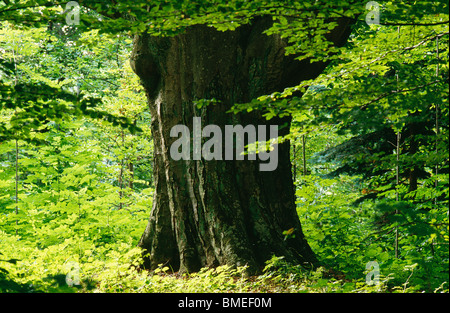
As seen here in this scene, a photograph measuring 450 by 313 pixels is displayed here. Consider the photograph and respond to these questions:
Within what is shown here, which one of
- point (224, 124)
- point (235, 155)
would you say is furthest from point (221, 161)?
point (224, 124)

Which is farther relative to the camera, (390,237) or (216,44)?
(390,237)

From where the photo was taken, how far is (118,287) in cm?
425

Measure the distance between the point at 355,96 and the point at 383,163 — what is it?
852 millimetres

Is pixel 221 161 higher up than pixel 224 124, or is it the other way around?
pixel 224 124

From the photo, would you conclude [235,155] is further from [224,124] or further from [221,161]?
[224,124]

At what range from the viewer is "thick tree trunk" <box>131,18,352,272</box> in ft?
16.8

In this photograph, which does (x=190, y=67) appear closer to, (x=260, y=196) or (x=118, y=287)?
(x=260, y=196)

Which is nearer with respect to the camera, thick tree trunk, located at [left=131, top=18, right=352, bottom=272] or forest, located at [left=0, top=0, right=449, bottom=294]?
forest, located at [left=0, top=0, right=449, bottom=294]

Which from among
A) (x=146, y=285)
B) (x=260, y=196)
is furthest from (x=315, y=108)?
(x=146, y=285)

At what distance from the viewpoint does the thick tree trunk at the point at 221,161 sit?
5121 millimetres

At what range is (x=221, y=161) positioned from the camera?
205 inches

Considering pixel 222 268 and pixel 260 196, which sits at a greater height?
pixel 260 196

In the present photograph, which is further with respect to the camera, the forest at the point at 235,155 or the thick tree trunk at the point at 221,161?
the thick tree trunk at the point at 221,161

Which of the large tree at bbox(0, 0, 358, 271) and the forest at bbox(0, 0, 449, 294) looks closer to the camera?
the forest at bbox(0, 0, 449, 294)
